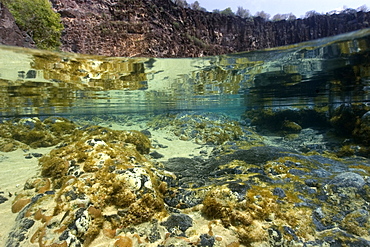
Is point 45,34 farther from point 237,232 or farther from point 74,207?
point 237,232

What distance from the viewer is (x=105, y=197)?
3.84 m

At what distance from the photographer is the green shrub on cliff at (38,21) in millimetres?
8555

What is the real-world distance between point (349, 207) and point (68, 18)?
16.4 m

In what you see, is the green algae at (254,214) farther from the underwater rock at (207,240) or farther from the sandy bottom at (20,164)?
the sandy bottom at (20,164)

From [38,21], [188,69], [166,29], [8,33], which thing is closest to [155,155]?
[188,69]

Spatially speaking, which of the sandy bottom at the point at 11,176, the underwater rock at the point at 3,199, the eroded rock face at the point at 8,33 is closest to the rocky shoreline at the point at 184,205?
the sandy bottom at the point at 11,176

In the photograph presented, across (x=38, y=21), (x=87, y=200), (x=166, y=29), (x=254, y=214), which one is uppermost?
(x=166, y=29)

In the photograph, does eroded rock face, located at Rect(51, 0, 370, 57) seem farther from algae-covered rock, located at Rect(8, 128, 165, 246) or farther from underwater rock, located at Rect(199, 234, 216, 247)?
underwater rock, located at Rect(199, 234, 216, 247)

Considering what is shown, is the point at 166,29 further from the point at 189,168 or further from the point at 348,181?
the point at 348,181

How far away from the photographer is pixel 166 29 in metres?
13.6

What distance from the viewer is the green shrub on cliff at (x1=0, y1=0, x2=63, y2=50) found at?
8.55 meters

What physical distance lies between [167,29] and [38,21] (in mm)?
8126

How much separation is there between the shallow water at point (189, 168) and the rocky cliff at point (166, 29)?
254 cm

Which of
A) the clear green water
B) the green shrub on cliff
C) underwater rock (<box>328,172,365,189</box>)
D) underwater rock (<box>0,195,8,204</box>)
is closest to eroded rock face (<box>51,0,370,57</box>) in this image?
the green shrub on cliff
